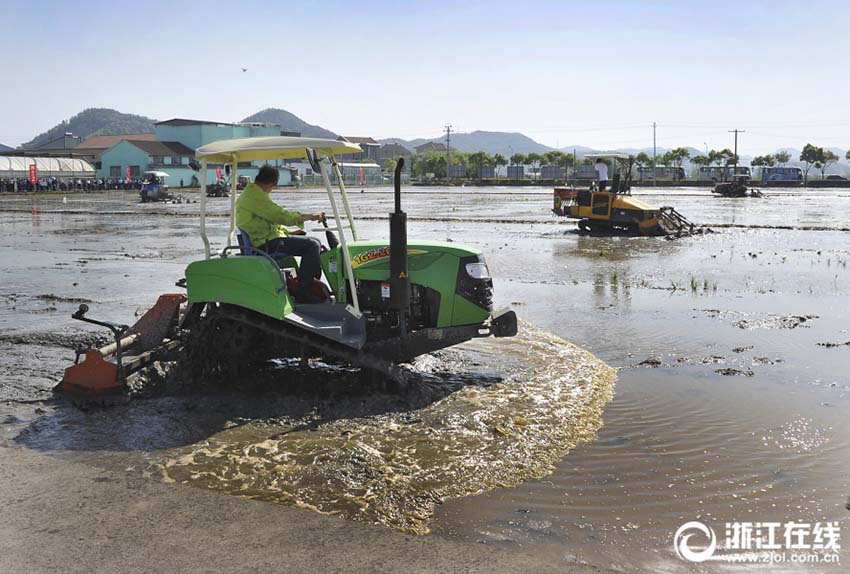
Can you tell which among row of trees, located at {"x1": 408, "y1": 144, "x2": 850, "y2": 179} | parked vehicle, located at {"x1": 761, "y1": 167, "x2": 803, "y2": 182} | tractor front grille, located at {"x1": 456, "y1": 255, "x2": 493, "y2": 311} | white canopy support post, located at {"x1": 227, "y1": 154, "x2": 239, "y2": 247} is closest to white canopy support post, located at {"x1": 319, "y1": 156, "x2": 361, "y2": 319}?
tractor front grille, located at {"x1": 456, "y1": 255, "x2": 493, "y2": 311}

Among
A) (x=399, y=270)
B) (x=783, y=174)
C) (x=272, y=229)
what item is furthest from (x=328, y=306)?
(x=783, y=174)

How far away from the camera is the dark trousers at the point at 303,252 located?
767 cm

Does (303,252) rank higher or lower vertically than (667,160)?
lower

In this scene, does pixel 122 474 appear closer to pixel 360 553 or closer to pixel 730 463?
pixel 360 553

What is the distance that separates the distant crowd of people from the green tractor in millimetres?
72083

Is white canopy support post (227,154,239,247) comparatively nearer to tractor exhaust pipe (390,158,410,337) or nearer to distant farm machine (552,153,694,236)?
tractor exhaust pipe (390,158,410,337)

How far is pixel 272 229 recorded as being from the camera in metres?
7.80

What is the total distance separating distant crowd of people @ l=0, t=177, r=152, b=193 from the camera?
7218cm

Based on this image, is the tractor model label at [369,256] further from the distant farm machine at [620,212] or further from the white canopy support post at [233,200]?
the distant farm machine at [620,212]

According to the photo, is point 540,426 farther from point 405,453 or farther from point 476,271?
point 476,271

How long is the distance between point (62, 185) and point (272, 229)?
260 feet

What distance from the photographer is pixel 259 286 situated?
729 cm

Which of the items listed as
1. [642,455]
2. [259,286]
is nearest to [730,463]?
[642,455]

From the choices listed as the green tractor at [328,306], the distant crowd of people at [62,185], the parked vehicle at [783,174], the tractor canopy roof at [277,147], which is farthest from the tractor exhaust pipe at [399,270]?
the parked vehicle at [783,174]
